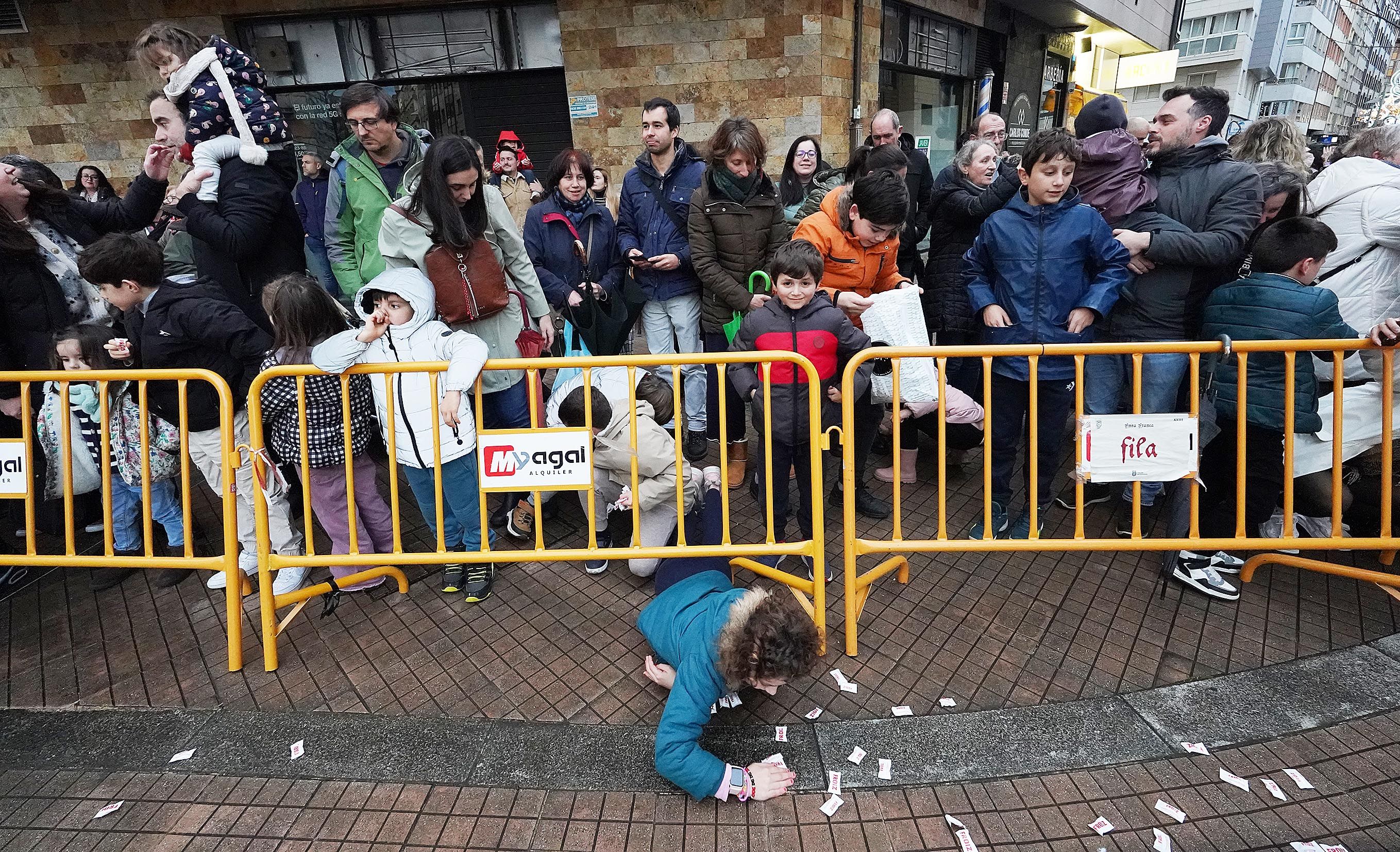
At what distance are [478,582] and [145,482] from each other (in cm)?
161

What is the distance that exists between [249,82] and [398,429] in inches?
88.0

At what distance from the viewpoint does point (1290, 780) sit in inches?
96.0

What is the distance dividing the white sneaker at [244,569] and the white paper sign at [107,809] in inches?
52.4

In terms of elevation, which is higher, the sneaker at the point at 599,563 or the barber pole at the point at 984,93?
the barber pole at the point at 984,93

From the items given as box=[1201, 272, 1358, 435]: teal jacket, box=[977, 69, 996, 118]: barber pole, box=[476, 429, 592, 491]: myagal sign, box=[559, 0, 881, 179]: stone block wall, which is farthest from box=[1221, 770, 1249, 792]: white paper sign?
box=[977, 69, 996, 118]: barber pole

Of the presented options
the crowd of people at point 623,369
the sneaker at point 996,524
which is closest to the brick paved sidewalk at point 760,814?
the crowd of people at point 623,369

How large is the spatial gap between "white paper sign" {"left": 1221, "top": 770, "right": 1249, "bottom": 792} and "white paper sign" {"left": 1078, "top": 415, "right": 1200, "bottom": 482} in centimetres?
118

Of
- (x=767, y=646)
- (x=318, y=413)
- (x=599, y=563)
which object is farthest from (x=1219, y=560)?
(x=318, y=413)

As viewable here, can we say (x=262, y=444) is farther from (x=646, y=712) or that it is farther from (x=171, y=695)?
(x=646, y=712)

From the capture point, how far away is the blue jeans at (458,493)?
364 cm

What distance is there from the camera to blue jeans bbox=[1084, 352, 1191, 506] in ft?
12.4

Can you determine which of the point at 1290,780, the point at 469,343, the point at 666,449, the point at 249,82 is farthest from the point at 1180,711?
the point at 249,82

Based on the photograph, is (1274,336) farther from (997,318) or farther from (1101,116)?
(1101,116)

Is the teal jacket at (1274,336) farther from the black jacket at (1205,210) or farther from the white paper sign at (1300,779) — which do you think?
the white paper sign at (1300,779)
